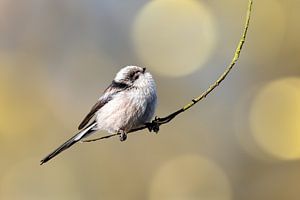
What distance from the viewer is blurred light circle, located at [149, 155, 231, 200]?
13.0 ft

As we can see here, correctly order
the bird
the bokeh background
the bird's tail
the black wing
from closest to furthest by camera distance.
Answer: the bird's tail → the bird → the black wing → the bokeh background

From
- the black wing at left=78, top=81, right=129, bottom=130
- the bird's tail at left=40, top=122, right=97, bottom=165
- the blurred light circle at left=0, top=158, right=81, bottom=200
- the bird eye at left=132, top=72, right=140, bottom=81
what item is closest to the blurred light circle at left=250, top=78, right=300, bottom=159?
the blurred light circle at left=0, top=158, right=81, bottom=200

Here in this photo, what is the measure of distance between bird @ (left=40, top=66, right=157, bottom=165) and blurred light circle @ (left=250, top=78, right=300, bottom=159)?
2.78m

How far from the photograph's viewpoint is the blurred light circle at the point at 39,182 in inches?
144

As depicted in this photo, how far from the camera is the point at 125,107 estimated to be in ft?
3.17

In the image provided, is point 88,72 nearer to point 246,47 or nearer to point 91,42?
point 91,42

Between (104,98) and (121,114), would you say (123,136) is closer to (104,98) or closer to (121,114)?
(121,114)

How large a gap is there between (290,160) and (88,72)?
1.48 meters

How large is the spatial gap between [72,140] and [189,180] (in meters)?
3.47

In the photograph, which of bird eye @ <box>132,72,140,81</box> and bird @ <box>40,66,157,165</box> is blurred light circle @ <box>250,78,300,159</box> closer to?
bird @ <box>40,66,157,165</box>

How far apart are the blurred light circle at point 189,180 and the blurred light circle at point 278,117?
0.40 meters

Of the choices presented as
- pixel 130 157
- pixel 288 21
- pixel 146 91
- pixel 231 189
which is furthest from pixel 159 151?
pixel 146 91

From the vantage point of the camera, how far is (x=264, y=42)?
383cm

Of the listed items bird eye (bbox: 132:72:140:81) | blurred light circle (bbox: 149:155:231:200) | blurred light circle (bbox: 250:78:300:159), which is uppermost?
bird eye (bbox: 132:72:140:81)
